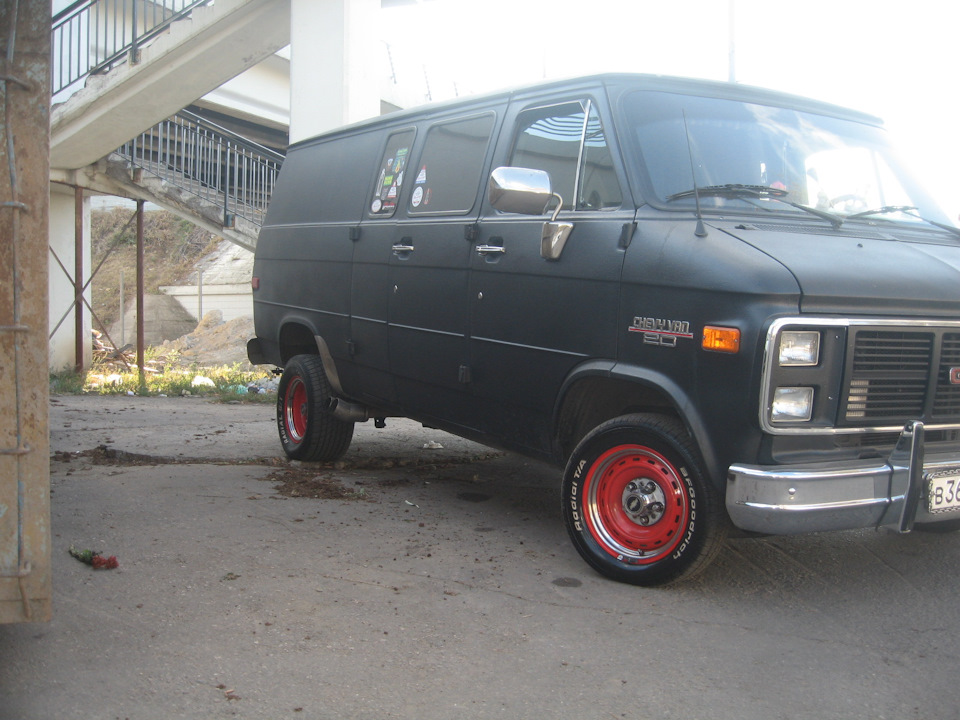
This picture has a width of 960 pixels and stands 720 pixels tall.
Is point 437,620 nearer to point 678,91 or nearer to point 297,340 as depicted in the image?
point 678,91

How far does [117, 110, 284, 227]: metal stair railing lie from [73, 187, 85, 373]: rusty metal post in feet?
3.14

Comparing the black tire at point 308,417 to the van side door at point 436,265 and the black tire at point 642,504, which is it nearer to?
the van side door at point 436,265

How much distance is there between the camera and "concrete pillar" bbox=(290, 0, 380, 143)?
10.5m

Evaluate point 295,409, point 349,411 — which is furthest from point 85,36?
point 349,411

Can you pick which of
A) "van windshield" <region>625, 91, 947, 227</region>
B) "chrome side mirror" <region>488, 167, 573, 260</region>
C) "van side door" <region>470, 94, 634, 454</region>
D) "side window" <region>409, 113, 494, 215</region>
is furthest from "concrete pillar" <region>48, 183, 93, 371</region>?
"van windshield" <region>625, 91, 947, 227</region>

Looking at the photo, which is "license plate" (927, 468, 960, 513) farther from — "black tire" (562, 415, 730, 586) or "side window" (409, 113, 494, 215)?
"side window" (409, 113, 494, 215)

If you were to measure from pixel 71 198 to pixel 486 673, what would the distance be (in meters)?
13.0

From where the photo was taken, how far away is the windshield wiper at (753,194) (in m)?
4.09

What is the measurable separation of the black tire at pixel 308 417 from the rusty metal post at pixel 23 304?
3.53 metres

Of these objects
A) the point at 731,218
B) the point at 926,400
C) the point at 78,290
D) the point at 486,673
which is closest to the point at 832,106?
the point at 731,218

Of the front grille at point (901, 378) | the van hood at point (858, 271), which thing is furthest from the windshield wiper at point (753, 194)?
the front grille at point (901, 378)

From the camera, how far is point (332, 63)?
1062 cm

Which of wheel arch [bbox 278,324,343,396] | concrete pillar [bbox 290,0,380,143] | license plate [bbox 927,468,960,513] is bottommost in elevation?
license plate [bbox 927,468,960,513]

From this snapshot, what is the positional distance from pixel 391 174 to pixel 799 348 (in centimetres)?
306
